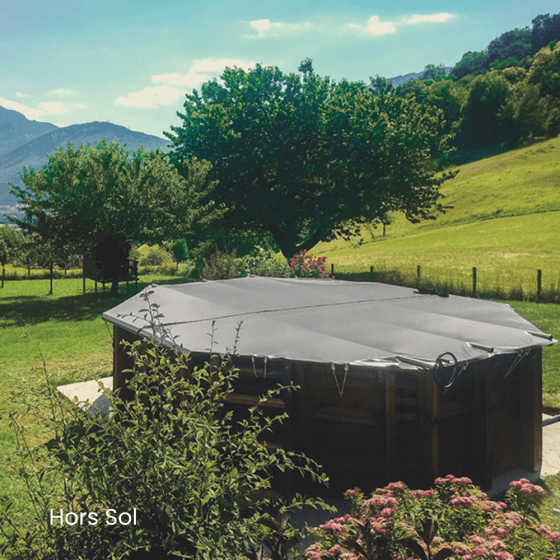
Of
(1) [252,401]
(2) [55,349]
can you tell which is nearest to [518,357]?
(1) [252,401]

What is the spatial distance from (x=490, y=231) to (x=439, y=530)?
5082cm

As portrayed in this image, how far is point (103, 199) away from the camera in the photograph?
67.9 feet

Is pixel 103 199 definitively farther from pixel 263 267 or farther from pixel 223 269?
pixel 263 267

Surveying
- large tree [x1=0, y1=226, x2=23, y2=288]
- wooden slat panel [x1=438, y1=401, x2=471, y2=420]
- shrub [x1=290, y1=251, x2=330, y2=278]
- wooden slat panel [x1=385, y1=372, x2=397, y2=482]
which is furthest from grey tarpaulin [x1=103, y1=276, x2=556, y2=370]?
large tree [x1=0, y1=226, x2=23, y2=288]

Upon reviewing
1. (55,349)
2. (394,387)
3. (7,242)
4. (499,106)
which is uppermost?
(499,106)

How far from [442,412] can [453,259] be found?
34.5 m

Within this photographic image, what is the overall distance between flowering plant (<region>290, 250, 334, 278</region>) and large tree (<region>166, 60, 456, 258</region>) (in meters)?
8.11

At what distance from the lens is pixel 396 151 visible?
2819cm

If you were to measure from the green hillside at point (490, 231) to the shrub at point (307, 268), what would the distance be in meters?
7.50

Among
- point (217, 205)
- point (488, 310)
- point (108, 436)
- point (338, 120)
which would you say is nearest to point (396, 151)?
point (338, 120)

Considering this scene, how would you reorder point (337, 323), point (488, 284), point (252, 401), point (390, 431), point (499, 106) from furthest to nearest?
point (499, 106) < point (488, 284) < point (337, 323) < point (252, 401) < point (390, 431)

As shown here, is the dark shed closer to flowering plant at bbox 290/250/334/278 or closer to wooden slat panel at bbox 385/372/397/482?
wooden slat panel at bbox 385/372/397/482

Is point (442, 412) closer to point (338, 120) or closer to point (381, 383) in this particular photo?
point (381, 383)

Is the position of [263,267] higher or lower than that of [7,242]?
lower
